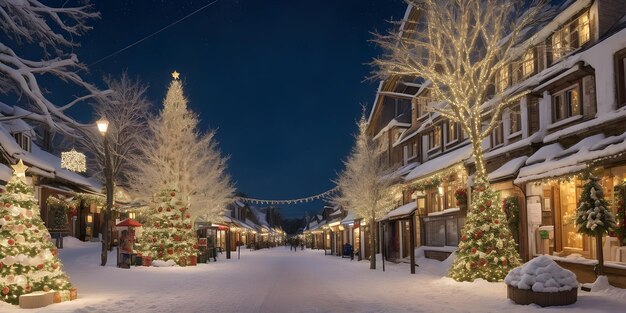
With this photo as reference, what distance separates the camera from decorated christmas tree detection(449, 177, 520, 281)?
17078 millimetres

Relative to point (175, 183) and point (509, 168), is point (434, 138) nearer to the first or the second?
point (509, 168)

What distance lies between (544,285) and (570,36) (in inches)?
396

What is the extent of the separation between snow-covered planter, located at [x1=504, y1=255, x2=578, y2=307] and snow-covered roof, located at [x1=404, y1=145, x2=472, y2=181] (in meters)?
12.1

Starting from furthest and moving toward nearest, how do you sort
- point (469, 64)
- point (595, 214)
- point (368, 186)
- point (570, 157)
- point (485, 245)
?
point (368, 186)
point (469, 64)
point (485, 245)
point (570, 157)
point (595, 214)

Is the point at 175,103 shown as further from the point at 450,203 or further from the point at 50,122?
the point at 50,122

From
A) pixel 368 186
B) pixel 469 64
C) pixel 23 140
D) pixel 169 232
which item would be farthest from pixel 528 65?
pixel 23 140

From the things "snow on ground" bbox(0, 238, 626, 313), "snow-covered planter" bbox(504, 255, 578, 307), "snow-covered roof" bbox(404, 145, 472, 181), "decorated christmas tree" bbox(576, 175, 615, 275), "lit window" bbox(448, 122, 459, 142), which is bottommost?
"snow on ground" bbox(0, 238, 626, 313)

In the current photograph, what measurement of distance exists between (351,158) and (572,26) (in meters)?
21.1

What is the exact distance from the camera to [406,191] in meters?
36.1

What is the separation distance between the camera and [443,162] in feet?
91.4

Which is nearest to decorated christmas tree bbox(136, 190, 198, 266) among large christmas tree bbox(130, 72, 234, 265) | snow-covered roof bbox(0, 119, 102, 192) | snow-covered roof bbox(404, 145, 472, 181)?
large christmas tree bbox(130, 72, 234, 265)

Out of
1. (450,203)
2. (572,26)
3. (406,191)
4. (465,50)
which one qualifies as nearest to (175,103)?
(406,191)

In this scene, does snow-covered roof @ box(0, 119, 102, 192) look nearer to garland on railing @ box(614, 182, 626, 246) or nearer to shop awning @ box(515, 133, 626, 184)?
shop awning @ box(515, 133, 626, 184)

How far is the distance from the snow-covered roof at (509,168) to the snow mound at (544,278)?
7262 mm
